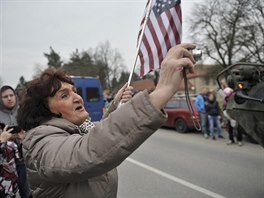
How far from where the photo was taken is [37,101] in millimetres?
1647

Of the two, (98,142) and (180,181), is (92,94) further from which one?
(98,142)

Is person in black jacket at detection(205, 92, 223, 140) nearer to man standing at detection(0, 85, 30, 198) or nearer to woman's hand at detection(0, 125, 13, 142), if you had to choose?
man standing at detection(0, 85, 30, 198)

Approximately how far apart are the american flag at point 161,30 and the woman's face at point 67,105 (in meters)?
0.62

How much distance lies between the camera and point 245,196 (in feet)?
15.6

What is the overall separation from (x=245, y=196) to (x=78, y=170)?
173 inches

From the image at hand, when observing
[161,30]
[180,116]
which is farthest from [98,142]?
[180,116]

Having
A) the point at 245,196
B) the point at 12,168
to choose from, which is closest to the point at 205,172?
the point at 245,196

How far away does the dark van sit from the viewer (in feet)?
42.1

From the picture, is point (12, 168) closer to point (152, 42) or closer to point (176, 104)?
point (152, 42)

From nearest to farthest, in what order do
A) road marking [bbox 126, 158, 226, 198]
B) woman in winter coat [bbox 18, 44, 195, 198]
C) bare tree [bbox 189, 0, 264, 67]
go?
1. woman in winter coat [bbox 18, 44, 195, 198]
2. road marking [bbox 126, 158, 226, 198]
3. bare tree [bbox 189, 0, 264, 67]

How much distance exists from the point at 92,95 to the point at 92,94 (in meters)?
0.05

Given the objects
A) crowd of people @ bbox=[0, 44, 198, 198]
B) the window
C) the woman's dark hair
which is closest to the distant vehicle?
the window

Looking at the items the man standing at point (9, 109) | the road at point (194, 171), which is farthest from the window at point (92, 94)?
the man standing at point (9, 109)

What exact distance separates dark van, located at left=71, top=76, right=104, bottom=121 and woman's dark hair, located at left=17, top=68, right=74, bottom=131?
36.4 feet
